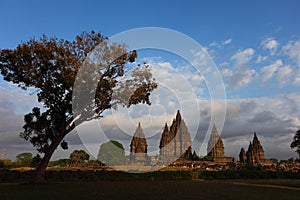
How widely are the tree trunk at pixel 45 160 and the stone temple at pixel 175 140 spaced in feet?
206

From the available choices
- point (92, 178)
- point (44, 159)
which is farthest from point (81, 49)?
point (92, 178)

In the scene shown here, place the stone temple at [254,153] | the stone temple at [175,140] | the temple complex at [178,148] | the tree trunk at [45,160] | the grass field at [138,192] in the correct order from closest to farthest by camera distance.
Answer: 1. the grass field at [138,192]
2. the tree trunk at [45,160]
3. the stone temple at [254,153]
4. the temple complex at [178,148]
5. the stone temple at [175,140]

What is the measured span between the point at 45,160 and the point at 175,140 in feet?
220

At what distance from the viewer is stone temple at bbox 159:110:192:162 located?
3465 inches

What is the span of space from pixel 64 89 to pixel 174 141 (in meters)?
68.1

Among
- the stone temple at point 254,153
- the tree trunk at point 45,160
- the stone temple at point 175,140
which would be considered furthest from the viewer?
the stone temple at point 175,140

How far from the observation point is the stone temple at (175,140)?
8800 centimetres

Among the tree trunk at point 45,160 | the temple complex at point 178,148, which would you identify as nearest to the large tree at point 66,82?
the tree trunk at point 45,160

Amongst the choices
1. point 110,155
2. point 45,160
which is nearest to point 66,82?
point 45,160

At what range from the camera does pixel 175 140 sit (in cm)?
8988

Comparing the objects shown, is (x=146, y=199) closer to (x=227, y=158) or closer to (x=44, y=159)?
(x=44, y=159)

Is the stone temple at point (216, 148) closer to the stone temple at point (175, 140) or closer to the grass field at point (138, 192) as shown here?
the stone temple at point (175, 140)

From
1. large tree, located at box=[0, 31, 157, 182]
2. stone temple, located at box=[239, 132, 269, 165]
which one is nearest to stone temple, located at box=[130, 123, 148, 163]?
stone temple, located at box=[239, 132, 269, 165]

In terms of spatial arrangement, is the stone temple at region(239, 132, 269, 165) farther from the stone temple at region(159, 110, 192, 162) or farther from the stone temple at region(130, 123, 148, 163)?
the stone temple at region(130, 123, 148, 163)
